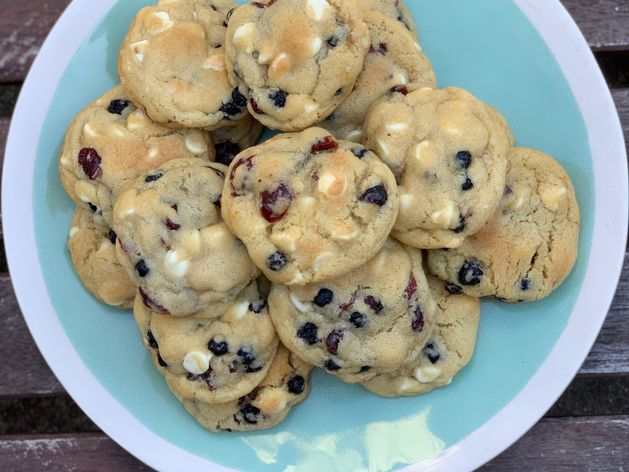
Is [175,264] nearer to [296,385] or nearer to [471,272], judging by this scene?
[296,385]

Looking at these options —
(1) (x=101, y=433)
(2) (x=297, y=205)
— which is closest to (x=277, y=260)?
(2) (x=297, y=205)

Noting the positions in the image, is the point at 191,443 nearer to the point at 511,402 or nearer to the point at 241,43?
the point at 511,402

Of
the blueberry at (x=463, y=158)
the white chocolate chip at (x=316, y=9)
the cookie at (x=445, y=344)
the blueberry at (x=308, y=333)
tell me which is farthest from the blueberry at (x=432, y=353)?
the white chocolate chip at (x=316, y=9)

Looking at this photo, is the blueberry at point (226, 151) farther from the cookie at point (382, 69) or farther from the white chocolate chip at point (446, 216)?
the white chocolate chip at point (446, 216)

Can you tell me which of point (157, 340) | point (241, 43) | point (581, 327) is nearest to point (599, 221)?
point (581, 327)

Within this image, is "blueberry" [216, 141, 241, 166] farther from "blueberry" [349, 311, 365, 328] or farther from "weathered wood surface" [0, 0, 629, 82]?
"weathered wood surface" [0, 0, 629, 82]
